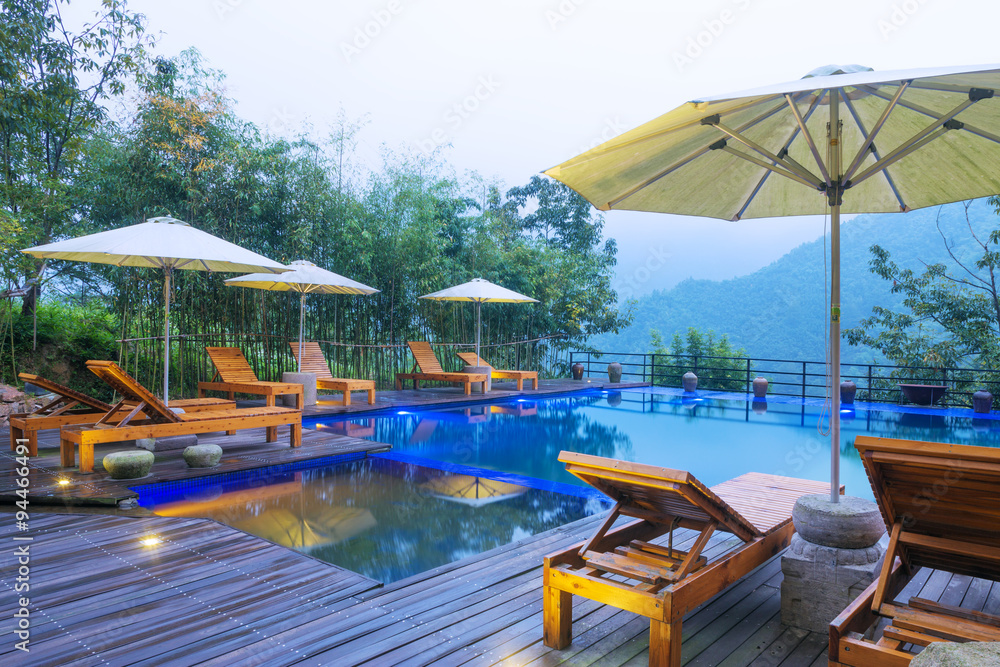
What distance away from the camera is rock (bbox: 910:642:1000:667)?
1286 mm

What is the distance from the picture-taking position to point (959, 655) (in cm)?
131

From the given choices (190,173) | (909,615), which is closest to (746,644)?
(909,615)

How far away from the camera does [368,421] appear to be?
7930 millimetres

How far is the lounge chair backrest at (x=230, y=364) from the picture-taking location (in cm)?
803

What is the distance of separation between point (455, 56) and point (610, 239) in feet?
58.0

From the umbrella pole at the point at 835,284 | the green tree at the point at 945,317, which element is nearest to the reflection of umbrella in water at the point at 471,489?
the umbrella pole at the point at 835,284

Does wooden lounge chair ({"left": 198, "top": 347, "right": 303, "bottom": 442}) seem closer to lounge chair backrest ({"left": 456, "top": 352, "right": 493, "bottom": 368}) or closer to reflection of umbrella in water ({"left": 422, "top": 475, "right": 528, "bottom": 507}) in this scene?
reflection of umbrella in water ({"left": 422, "top": 475, "right": 528, "bottom": 507})

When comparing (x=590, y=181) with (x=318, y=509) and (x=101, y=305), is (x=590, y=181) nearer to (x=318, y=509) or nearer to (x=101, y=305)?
(x=318, y=509)

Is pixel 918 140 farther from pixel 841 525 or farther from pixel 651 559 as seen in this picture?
pixel 651 559

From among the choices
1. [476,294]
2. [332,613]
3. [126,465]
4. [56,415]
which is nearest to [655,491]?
[332,613]

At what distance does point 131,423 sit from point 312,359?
4313 millimetres

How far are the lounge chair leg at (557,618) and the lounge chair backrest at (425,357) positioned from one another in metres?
8.78

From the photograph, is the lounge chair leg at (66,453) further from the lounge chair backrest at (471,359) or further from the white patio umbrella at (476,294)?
the lounge chair backrest at (471,359)

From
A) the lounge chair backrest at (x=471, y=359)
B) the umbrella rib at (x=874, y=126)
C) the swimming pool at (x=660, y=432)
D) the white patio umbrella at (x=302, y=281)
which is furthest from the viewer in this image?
the lounge chair backrest at (x=471, y=359)
